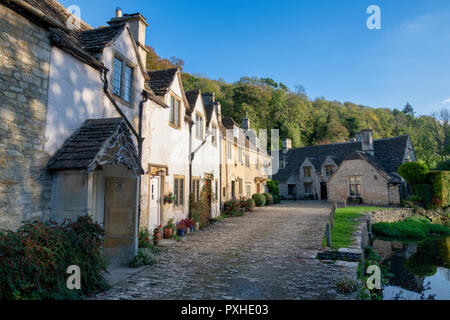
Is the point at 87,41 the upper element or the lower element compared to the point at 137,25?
lower

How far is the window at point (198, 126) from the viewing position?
15.9m

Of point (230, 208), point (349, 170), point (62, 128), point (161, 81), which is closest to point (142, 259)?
Answer: point (62, 128)

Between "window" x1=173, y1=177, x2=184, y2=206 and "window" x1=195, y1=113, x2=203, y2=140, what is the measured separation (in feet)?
11.3

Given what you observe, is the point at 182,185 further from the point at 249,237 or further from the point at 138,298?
the point at 138,298

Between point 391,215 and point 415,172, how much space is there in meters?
7.67

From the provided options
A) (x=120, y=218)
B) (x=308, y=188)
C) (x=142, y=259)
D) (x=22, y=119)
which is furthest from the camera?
(x=308, y=188)

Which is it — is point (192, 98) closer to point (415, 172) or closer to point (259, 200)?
point (259, 200)

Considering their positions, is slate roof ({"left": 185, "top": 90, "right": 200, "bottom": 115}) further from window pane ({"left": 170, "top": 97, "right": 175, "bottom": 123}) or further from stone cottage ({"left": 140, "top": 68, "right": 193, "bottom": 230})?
window pane ({"left": 170, "top": 97, "right": 175, "bottom": 123})

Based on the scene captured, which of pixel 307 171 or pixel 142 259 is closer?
pixel 142 259

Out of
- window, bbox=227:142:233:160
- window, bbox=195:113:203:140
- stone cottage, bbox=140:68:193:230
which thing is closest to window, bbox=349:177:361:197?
window, bbox=227:142:233:160

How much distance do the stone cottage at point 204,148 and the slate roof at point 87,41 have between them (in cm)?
655

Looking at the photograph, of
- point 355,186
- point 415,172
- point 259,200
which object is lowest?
point 259,200

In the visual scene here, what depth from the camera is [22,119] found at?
18.3 feet
